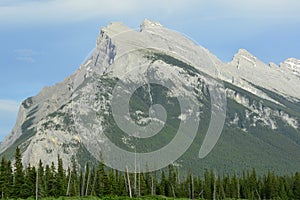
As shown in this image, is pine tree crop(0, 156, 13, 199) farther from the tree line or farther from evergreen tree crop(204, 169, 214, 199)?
evergreen tree crop(204, 169, 214, 199)

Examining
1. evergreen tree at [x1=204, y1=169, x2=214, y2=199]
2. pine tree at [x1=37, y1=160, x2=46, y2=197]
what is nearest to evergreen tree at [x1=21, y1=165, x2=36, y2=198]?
pine tree at [x1=37, y1=160, x2=46, y2=197]

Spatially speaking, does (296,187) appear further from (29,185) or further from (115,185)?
(29,185)

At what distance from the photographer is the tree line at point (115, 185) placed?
112312 millimetres

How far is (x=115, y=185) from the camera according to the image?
426 ft

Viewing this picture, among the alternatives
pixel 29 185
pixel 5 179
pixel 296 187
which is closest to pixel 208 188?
pixel 296 187

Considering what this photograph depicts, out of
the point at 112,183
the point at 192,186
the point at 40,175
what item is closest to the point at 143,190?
the point at 112,183

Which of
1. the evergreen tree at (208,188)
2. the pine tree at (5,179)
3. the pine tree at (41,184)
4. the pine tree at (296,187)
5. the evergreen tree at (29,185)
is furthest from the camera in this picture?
the pine tree at (296,187)

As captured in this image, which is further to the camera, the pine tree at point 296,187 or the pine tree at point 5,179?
the pine tree at point 296,187

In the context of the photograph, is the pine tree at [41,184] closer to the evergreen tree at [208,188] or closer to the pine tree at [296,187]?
the evergreen tree at [208,188]

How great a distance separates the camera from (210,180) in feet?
513

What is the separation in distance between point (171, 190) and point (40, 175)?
43.1 meters

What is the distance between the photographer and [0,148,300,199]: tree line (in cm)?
11231

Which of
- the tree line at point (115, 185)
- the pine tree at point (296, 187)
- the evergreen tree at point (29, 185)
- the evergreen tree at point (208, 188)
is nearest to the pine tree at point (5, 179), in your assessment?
the tree line at point (115, 185)

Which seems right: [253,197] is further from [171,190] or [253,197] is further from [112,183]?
[112,183]
